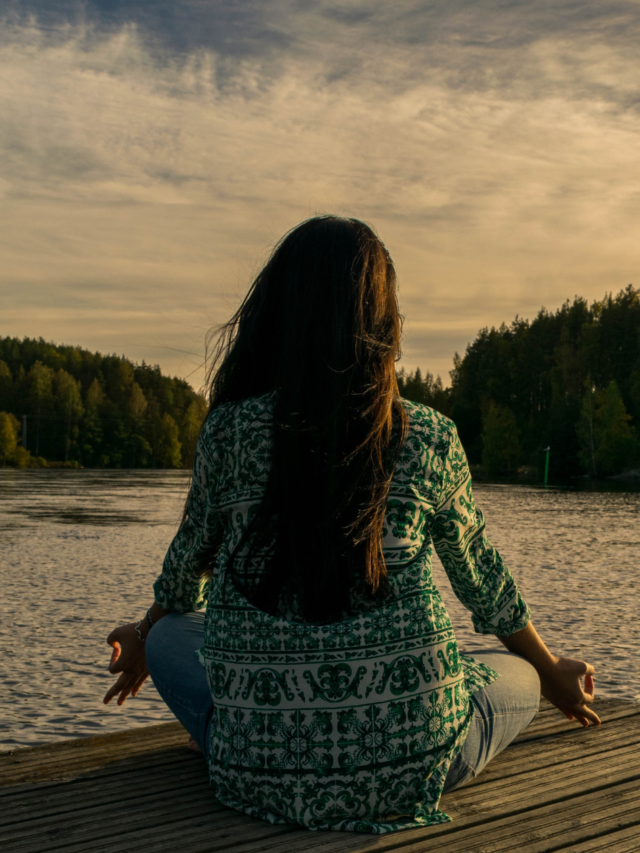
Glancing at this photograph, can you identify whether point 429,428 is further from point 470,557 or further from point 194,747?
point 194,747

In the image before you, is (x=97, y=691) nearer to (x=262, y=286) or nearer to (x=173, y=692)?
(x=173, y=692)

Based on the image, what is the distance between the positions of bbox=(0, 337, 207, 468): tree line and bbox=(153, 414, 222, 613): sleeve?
9562cm

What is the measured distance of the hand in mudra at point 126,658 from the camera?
2.32 meters

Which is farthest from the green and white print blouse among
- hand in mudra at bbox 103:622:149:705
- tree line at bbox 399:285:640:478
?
tree line at bbox 399:285:640:478

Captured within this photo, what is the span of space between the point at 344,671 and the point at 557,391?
252 feet

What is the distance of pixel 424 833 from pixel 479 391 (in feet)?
309

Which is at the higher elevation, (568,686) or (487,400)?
(487,400)

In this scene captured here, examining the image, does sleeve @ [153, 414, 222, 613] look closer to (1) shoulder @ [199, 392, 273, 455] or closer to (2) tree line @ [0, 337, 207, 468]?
(1) shoulder @ [199, 392, 273, 455]

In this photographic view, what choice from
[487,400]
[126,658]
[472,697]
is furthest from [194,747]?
[487,400]

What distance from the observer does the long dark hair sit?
1.72 metres

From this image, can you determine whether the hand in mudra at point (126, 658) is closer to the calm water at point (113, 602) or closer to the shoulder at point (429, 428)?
the shoulder at point (429, 428)

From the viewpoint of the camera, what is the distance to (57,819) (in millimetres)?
1967

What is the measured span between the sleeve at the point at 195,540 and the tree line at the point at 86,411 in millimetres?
95621

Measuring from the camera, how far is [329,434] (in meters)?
1.72
